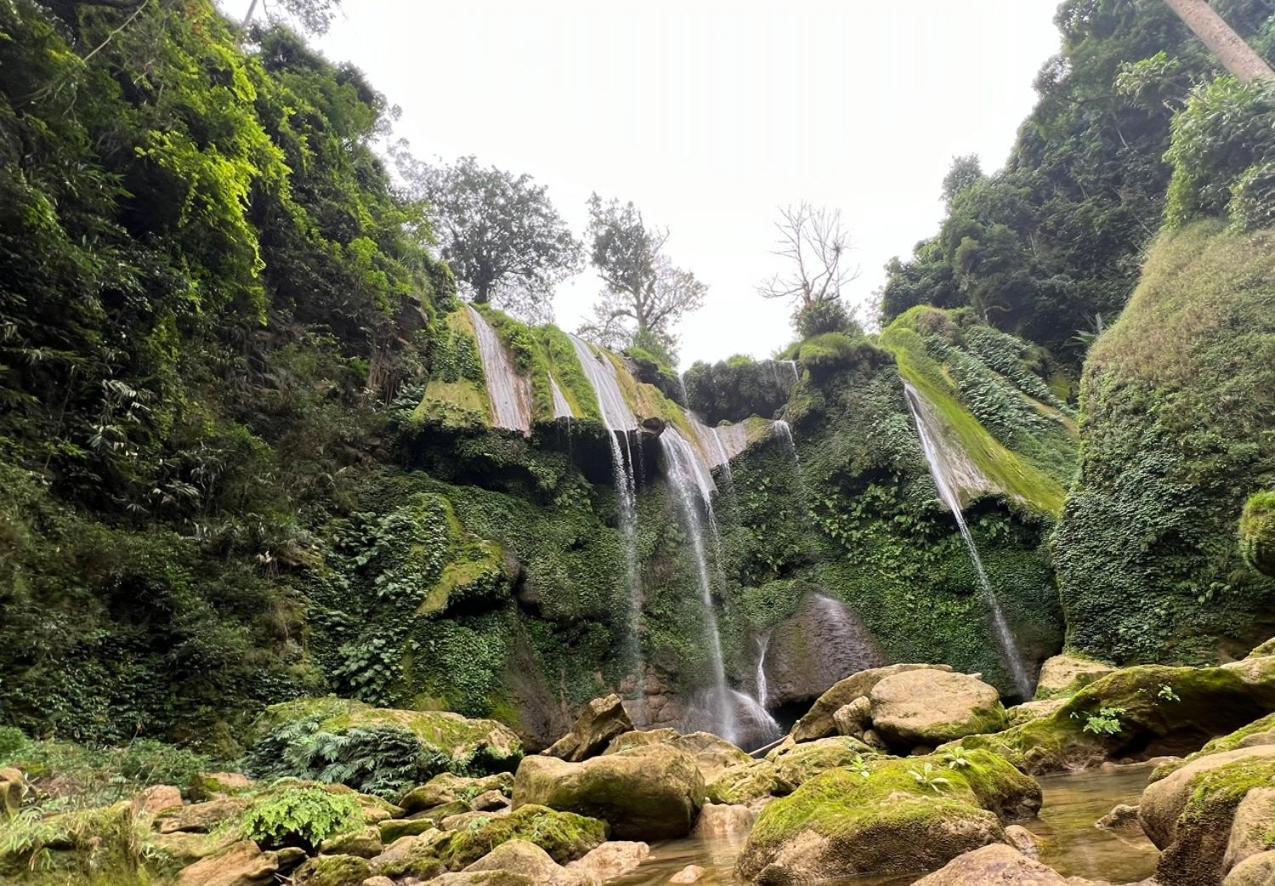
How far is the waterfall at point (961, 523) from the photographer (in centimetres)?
1340

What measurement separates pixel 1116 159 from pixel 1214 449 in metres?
19.6

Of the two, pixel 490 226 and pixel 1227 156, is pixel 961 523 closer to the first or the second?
pixel 1227 156

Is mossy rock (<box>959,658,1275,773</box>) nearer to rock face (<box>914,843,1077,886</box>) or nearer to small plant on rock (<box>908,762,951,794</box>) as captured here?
small plant on rock (<box>908,762,951,794</box>)

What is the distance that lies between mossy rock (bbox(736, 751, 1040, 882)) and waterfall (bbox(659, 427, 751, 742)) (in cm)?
1050

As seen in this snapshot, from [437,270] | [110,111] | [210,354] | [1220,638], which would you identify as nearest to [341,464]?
[210,354]

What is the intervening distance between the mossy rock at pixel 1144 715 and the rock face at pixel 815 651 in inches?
324

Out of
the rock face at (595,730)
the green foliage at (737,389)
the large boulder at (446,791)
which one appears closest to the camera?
the large boulder at (446,791)

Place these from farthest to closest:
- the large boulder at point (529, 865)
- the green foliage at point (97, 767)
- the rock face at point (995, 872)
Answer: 1. the green foliage at point (97, 767)
2. the large boulder at point (529, 865)
3. the rock face at point (995, 872)

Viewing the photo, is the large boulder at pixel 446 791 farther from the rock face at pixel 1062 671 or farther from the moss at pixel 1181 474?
the moss at pixel 1181 474

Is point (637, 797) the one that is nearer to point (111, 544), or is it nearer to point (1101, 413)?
point (111, 544)

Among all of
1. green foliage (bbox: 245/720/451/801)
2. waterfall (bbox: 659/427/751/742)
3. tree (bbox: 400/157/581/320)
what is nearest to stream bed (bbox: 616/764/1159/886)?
green foliage (bbox: 245/720/451/801)

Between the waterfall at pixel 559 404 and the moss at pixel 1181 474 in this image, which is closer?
the moss at pixel 1181 474

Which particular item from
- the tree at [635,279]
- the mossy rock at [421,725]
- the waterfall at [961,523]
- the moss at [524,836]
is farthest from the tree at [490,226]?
the moss at [524,836]

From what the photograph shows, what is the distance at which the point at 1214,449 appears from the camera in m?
11.1
